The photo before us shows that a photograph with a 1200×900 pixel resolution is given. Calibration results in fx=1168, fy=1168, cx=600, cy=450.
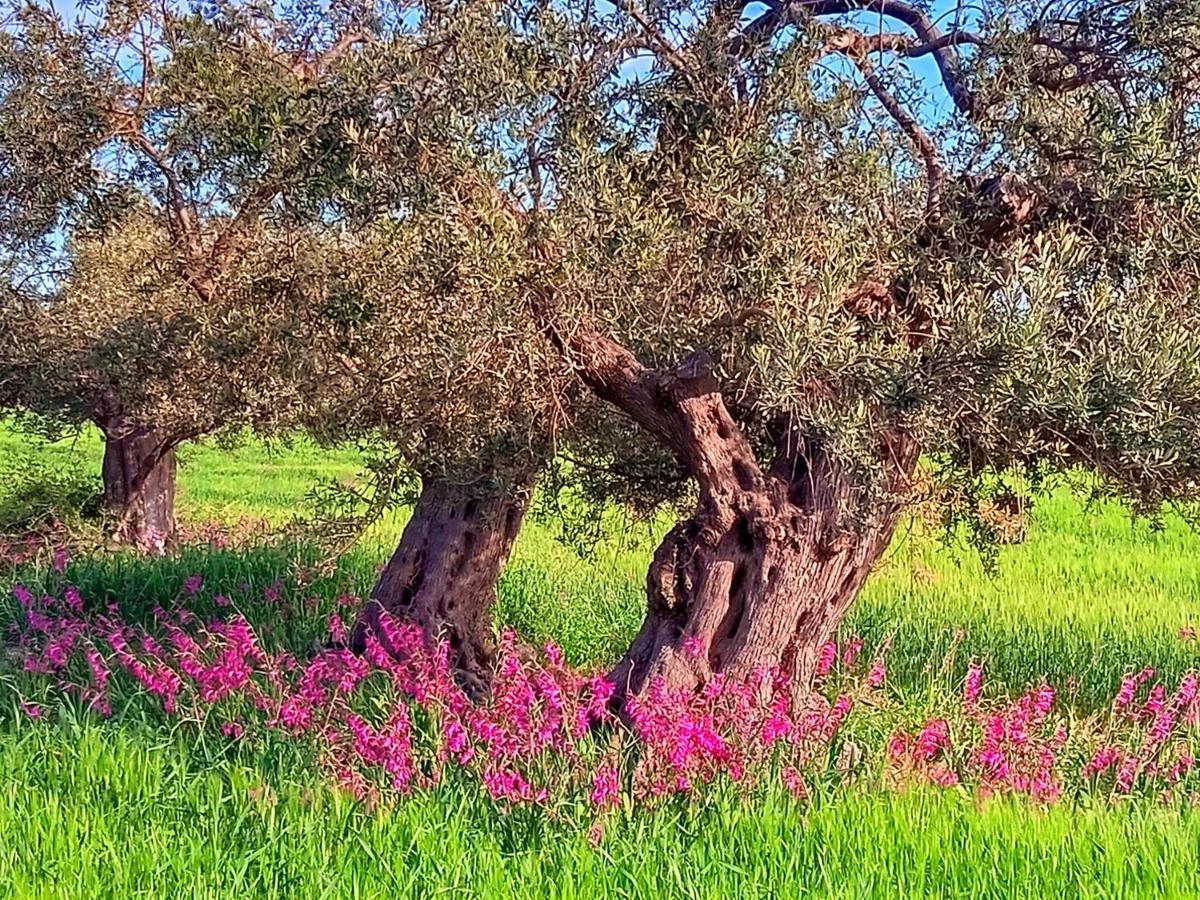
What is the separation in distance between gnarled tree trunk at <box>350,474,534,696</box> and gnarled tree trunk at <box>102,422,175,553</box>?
739 cm

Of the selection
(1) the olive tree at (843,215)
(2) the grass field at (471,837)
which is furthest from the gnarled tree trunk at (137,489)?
(1) the olive tree at (843,215)

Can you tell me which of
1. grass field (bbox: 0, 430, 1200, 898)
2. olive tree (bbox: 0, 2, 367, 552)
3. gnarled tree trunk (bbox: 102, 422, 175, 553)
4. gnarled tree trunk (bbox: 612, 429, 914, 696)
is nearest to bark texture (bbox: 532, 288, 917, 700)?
gnarled tree trunk (bbox: 612, 429, 914, 696)

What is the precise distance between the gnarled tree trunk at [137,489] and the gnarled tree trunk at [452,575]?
7394 millimetres

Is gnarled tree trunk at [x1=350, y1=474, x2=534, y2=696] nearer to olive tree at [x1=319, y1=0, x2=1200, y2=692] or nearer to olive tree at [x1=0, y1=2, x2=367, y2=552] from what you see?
olive tree at [x1=0, y1=2, x2=367, y2=552]

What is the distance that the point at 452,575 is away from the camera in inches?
343

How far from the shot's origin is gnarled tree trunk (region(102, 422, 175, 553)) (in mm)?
15195

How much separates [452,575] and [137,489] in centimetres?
828

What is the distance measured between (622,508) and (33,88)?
4.77 meters

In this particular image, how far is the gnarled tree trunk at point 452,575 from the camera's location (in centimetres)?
860

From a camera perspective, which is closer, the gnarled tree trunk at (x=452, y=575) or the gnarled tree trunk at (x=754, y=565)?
the gnarled tree trunk at (x=754, y=565)

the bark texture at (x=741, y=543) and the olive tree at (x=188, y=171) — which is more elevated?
the olive tree at (x=188, y=171)

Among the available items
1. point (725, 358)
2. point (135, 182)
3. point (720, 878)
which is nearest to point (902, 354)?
point (725, 358)

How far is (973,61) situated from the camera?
217 inches

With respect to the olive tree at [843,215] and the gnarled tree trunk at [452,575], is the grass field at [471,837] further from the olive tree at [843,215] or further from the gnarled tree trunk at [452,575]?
the gnarled tree trunk at [452,575]
